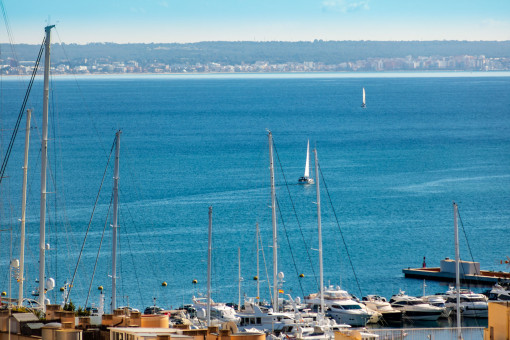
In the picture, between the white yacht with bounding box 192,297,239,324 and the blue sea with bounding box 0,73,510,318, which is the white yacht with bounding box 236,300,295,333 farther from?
the blue sea with bounding box 0,73,510,318

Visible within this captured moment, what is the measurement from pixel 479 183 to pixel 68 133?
6727 centimetres

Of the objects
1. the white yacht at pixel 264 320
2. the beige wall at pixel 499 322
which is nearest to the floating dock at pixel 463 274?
the white yacht at pixel 264 320

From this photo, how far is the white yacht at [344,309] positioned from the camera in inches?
1518

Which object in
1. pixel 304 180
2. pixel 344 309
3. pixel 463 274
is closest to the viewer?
pixel 344 309

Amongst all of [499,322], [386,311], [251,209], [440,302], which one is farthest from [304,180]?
[499,322]

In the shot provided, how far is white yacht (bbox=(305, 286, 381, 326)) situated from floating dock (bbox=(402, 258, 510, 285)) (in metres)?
10.7

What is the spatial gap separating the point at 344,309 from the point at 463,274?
40.3 ft

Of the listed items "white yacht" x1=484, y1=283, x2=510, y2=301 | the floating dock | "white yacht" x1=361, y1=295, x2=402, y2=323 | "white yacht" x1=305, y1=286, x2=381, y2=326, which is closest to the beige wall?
"white yacht" x1=305, y1=286, x2=381, y2=326

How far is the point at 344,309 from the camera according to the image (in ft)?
127

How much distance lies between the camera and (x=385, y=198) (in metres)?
79.2

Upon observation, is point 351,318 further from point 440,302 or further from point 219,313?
point 219,313

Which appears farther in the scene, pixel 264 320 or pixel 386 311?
pixel 386 311

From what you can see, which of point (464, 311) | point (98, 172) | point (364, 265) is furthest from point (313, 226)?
point (98, 172)

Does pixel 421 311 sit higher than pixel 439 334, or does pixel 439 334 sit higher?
pixel 439 334
